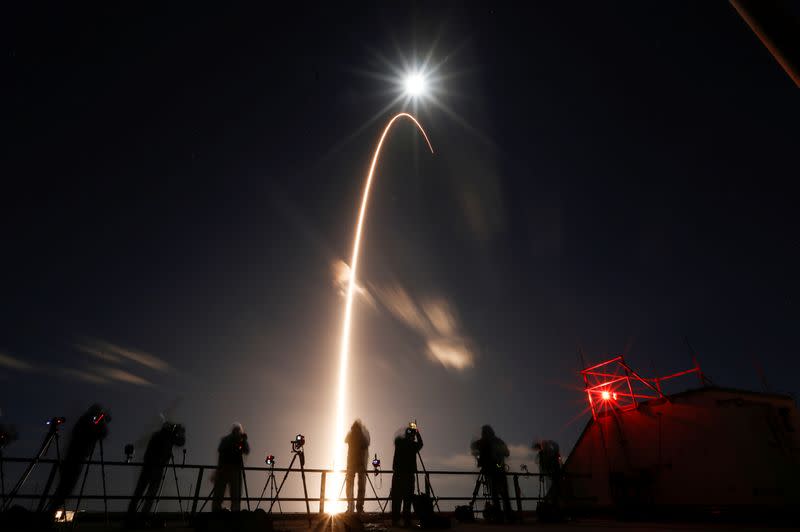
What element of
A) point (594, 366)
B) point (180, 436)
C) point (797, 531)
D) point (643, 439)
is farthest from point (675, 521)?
point (180, 436)

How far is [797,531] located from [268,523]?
1061 cm

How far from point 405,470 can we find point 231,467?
3.83 m

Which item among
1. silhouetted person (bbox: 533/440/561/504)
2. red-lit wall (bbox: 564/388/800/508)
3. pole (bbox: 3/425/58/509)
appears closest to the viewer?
pole (bbox: 3/425/58/509)

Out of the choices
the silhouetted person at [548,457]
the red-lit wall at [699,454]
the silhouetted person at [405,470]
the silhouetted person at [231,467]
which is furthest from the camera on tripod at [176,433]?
the red-lit wall at [699,454]

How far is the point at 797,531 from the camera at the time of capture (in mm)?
8312

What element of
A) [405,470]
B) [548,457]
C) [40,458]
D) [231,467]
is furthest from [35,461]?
[548,457]

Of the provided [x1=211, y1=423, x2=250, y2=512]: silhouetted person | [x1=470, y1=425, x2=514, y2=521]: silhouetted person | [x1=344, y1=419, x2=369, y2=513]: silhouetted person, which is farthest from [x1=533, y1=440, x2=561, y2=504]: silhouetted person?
[x1=211, y1=423, x2=250, y2=512]: silhouetted person

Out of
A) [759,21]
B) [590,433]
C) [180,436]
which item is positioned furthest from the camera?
[590,433]

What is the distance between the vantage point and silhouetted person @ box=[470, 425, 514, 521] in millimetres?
10026

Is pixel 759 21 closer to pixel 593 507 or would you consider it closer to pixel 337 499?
pixel 337 499

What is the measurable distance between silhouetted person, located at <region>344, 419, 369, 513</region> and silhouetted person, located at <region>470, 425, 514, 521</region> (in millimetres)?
2981

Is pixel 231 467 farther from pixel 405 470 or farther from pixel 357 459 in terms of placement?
pixel 405 470

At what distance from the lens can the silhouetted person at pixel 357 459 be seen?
9.42 metres

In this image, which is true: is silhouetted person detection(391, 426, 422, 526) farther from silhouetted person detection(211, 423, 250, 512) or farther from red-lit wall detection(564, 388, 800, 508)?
red-lit wall detection(564, 388, 800, 508)
